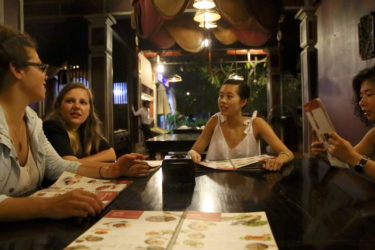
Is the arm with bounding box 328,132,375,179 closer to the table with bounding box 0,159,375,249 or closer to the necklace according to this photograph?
the table with bounding box 0,159,375,249

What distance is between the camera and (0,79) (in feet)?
3.92

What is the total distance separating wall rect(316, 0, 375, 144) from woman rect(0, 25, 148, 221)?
9.72 ft

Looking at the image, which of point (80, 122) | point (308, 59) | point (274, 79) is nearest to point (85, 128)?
point (80, 122)

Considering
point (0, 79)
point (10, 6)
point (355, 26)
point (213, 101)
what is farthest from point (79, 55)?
point (213, 101)

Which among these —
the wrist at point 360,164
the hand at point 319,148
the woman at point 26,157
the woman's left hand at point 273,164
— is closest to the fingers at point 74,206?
the woman at point 26,157

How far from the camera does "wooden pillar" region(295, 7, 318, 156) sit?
5.16 meters

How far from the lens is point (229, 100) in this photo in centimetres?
245

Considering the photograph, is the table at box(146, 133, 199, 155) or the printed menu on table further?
the table at box(146, 133, 199, 155)

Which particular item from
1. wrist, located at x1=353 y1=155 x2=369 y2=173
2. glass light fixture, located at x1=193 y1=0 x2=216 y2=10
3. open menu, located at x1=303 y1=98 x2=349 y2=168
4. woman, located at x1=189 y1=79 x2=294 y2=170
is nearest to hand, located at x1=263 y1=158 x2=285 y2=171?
open menu, located at x1=303 y1=98 x2=349 y2=168

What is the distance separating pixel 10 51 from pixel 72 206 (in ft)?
2.32

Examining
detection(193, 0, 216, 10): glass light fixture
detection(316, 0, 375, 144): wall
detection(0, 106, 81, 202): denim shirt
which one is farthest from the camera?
detection(316, 0, 375, 144): wall

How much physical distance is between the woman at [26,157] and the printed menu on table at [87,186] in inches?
3.0

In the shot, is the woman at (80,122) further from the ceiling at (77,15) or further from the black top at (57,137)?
the ceiling at (77,15)

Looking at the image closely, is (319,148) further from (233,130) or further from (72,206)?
(72,206)
